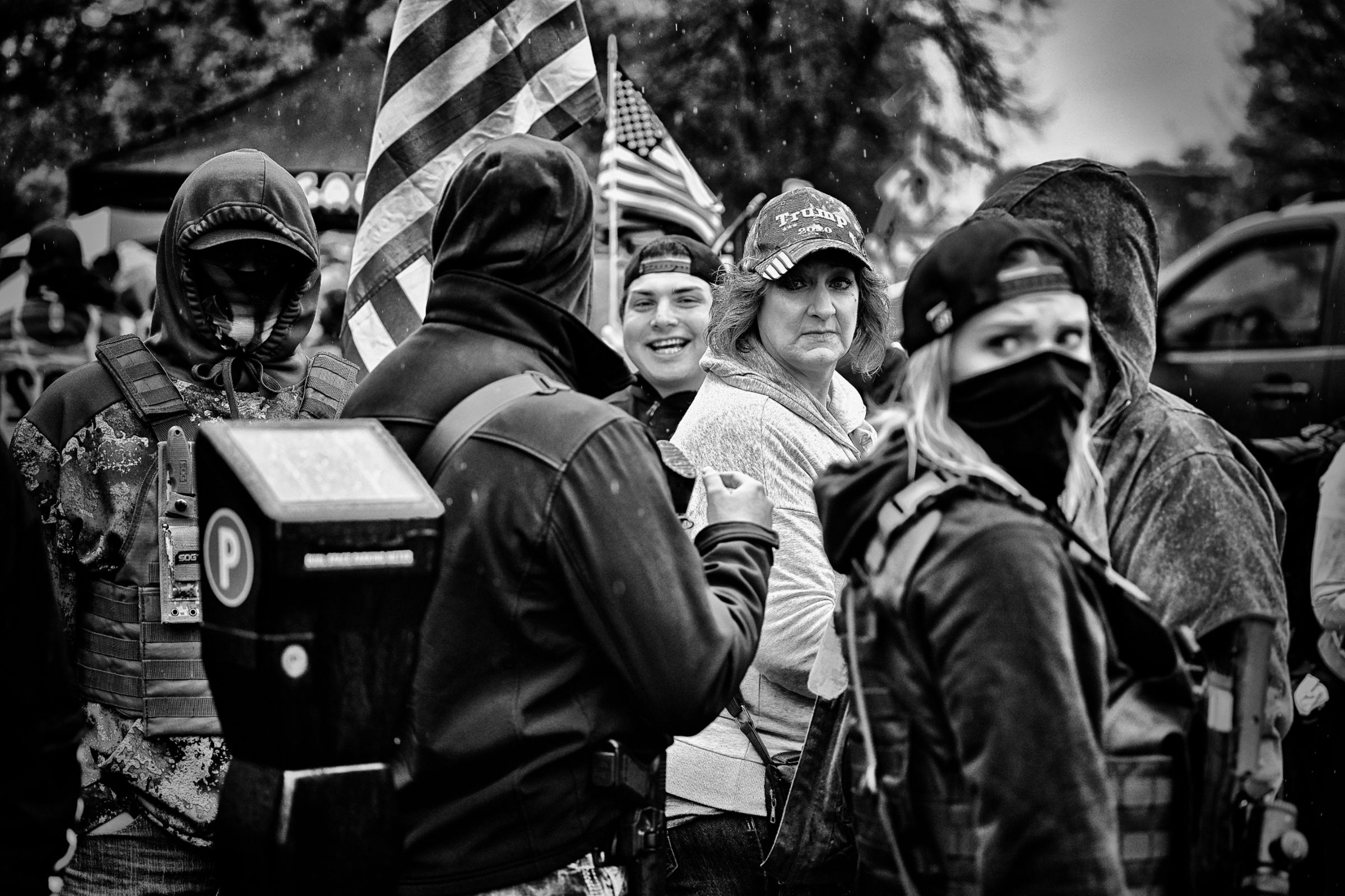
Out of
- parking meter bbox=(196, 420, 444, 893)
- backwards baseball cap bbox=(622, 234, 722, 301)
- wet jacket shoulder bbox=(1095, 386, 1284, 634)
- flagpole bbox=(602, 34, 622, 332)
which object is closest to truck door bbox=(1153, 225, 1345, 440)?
flagpole bbox=(602, 34, 622, 332)

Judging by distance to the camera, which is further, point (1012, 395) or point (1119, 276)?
point (1119, 276)

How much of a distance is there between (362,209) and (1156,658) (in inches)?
150

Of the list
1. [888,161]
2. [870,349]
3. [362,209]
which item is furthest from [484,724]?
[888,161]

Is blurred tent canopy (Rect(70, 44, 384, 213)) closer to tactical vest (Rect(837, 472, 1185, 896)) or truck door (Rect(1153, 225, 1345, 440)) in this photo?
truck door (Rect(1153, 225, 1345, 440))

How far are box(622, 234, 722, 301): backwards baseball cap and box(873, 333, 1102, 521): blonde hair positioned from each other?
130 inches

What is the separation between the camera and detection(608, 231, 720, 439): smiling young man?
5.71 metres

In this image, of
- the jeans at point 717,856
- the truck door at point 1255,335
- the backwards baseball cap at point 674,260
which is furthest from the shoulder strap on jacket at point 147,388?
the truck door at point 1255,335

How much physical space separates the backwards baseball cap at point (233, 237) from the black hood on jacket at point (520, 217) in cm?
99

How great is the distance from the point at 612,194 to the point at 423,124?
2320 mm

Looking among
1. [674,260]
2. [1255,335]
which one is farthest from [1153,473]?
[1255,335]

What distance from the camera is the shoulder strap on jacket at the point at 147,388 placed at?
349 centimetres

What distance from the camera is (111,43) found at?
1396 cm

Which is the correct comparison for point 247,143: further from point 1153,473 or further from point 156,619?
point 1153,473

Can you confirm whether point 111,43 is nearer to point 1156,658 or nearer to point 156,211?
point 156,211
